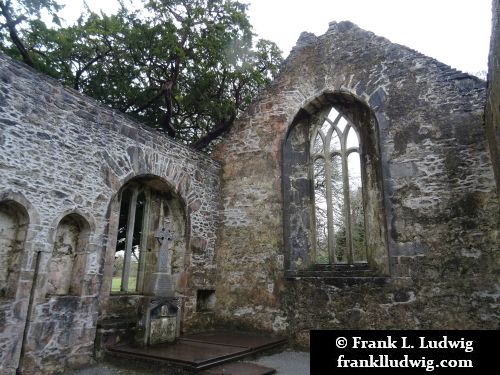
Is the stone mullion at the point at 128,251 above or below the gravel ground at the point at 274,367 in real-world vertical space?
above

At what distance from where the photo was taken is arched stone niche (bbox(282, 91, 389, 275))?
7078 millimetres

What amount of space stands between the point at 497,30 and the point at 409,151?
2696mm

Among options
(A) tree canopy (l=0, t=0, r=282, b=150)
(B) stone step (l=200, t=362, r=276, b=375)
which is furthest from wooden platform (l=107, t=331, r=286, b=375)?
(A) tree canopy (l=0, t=0, r=282, b=150)

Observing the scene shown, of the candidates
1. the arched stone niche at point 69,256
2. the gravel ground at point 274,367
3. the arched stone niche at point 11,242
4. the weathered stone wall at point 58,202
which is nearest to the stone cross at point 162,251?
the weathered stone wall at point 58,202

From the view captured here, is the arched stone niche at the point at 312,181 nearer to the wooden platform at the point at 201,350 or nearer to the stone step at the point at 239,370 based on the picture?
the wooden platform at the point at 201,350

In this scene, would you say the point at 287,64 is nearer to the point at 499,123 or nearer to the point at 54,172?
the point at 499,123

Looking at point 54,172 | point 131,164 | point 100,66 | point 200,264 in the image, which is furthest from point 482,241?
point 100,66

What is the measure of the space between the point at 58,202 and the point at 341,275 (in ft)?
16.5

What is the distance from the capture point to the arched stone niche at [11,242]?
15.4 feet

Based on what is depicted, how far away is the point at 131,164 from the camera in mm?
6488

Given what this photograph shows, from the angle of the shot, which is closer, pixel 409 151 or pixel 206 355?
pixel 206 355

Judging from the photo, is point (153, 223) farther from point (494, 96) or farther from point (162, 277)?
point (494, 96)

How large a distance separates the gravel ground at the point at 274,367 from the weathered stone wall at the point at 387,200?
2.60 ft

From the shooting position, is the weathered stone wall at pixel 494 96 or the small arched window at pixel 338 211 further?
the small arched window at pixel 338 211
